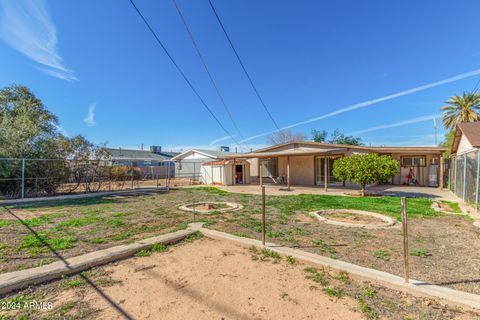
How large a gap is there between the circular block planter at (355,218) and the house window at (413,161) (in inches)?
463

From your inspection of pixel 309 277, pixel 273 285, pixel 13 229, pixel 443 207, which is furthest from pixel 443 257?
pixel 13 229

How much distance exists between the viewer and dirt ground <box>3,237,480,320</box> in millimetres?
2355

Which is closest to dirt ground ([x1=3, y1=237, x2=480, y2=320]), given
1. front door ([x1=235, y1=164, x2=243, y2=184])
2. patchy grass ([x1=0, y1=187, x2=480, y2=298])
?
patchy grass ([x1=0, y1=187, x2=480, y2=298])

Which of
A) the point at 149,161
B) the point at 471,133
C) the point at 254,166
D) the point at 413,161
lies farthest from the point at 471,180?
the point at 149,161

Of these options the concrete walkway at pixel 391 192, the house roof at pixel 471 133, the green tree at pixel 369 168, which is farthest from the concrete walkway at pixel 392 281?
the house roof at pixel 471 133

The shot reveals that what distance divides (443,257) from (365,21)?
12.9 metres

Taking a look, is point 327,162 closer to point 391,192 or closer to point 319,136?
point 391,192

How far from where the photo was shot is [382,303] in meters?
2.52

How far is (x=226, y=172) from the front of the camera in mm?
18875

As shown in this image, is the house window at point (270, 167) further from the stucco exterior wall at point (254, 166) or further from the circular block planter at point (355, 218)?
the circular block planter at point (355, 218)

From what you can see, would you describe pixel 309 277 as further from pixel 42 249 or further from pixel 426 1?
pixel 426 1

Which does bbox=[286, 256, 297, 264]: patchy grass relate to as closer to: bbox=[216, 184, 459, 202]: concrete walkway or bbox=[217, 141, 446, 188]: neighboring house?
bbox=[216, 184, 459, 202]: concrete walkway

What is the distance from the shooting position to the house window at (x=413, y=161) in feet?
52.1

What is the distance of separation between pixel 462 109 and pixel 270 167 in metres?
21.4
